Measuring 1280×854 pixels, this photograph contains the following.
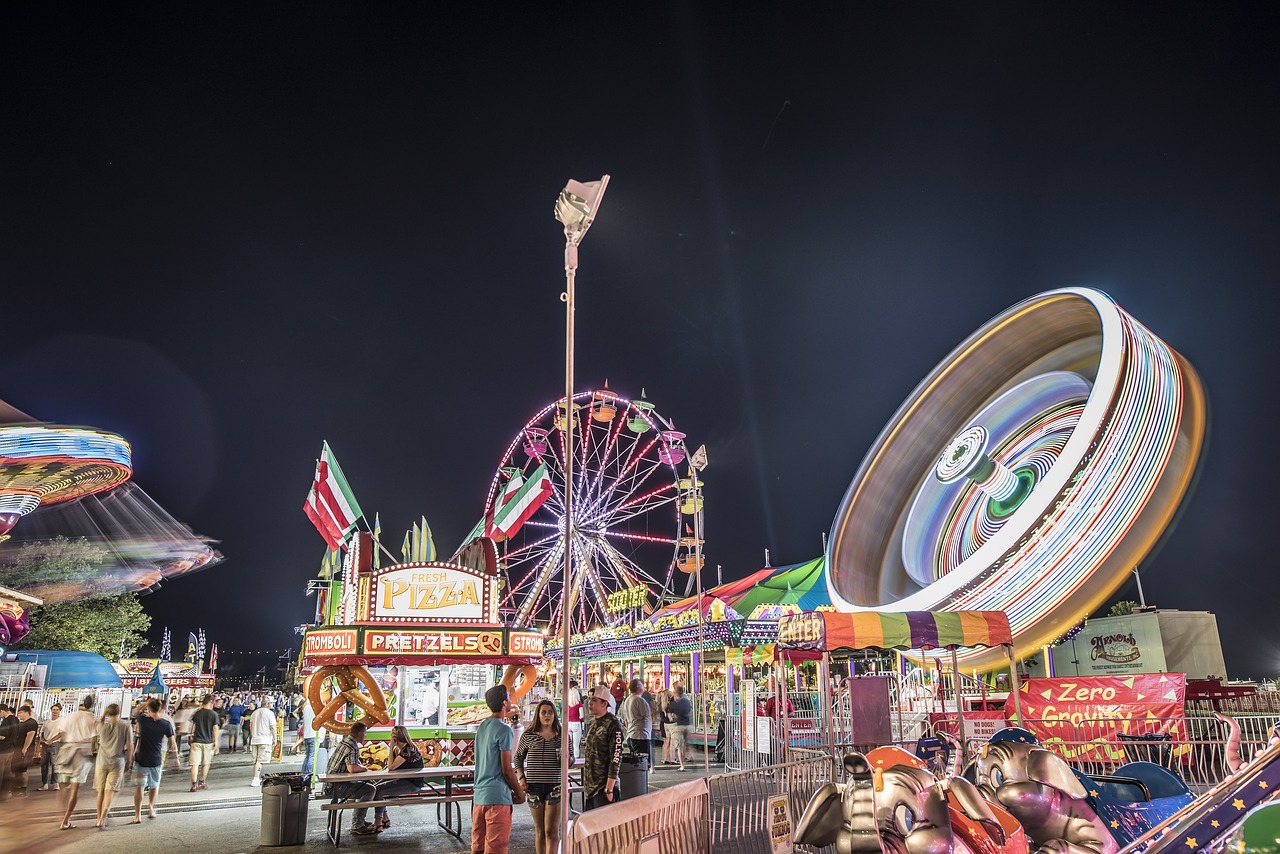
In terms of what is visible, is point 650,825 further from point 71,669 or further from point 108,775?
point 71,669

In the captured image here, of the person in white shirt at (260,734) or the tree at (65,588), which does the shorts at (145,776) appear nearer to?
the person in white shirt at (260,734)

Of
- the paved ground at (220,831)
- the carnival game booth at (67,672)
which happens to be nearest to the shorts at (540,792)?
the paved ground at (220,831)

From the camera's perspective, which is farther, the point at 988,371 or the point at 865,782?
the point at 988,371

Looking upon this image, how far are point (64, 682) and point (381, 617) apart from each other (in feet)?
74.6

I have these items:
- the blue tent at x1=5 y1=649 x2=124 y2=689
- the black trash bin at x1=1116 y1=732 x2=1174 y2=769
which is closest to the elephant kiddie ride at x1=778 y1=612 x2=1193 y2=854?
the black trash bin at x1=1116 y1=732 x2=1174 y2=769

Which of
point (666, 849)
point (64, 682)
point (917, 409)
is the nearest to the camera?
point (666, 849)

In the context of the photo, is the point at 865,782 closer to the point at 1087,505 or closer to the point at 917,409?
the point at 1087,505

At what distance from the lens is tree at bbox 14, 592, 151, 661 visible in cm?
3272

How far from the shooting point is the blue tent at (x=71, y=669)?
89.4ft

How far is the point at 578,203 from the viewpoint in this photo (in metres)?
5.52

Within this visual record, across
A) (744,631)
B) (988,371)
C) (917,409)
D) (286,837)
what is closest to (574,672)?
(744,631)

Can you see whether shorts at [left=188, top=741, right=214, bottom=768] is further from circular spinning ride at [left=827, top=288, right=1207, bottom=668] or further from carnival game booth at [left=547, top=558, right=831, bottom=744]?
circular spinning ride at [left=827, top=288, right=1207, bottom=668]

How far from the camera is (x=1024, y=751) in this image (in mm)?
4293

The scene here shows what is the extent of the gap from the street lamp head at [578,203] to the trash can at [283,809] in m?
6.70
